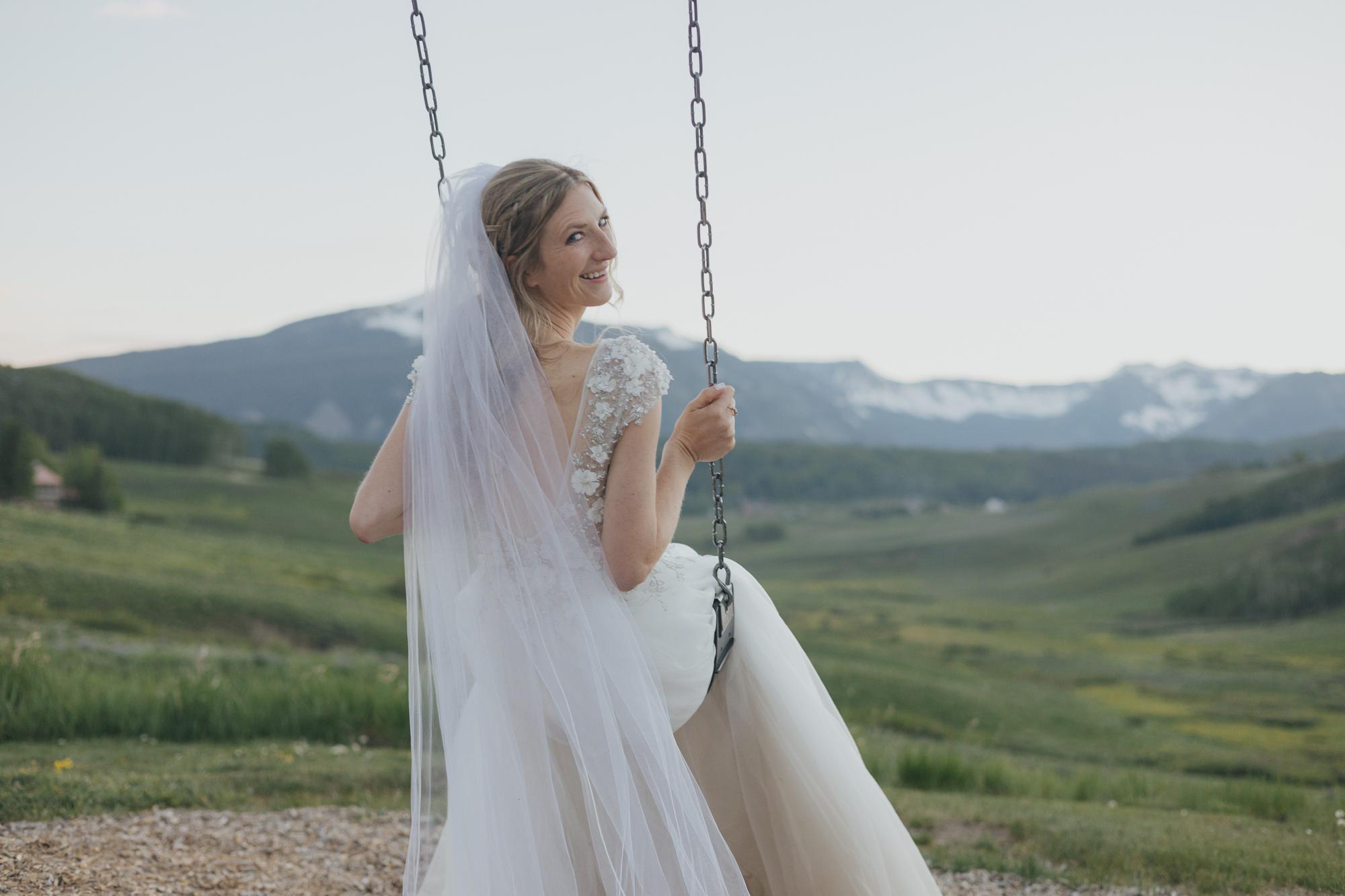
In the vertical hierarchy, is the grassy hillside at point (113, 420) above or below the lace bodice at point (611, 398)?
below

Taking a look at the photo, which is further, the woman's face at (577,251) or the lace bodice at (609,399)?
Answer: the woman's face at (577,251)

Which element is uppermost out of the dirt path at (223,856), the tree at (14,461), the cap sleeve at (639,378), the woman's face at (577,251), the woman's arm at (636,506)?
the woman's face at (577,251)

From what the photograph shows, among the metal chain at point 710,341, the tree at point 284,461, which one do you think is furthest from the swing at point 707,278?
the tree at point 284,461

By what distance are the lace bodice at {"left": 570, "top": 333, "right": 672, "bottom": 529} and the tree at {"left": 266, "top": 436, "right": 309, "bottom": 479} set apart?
81643 millimetres

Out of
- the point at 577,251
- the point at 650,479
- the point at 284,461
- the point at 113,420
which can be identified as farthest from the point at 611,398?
the point at 113,420

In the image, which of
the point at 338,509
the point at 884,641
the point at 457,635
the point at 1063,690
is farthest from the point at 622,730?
the point at 338,509

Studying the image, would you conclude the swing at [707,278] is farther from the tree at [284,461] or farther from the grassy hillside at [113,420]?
the grassy hillside at [113,420]

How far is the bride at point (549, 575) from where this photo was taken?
2.99m

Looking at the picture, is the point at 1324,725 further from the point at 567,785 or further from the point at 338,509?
the point at 338,509

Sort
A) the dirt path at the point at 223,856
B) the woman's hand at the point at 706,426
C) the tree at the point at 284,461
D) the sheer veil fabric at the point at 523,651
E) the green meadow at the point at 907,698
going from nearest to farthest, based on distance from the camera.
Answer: the sheer veil fabric at the point at 523,651, the woman's hand at the point at 706,426, the dirt path at the point at 223,856, the green meadow at the point at 907,698, the tree at the point at 284,461

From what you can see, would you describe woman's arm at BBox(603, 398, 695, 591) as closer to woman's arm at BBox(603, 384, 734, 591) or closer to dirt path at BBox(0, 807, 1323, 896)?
woman's arm at BBox(603, 384, 734, 591)

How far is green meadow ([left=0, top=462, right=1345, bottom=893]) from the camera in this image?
548 centimetres

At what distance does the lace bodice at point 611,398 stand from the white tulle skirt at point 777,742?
49 cm

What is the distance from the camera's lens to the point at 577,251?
3.06m
